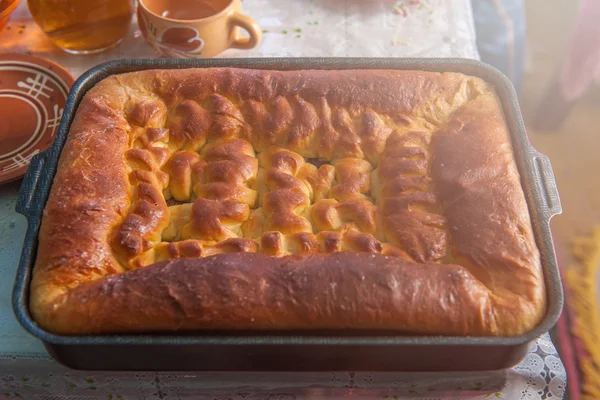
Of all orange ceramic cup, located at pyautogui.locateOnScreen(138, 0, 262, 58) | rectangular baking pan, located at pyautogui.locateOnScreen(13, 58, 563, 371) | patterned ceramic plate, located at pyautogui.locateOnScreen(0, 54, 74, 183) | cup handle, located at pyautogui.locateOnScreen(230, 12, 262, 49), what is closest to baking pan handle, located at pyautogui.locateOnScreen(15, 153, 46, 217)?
rectangular baking pan, located at pyautogui.locateOnScreen(13, 58, 563, 371)

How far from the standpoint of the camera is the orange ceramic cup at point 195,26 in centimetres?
144

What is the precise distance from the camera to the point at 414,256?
1.04 meters

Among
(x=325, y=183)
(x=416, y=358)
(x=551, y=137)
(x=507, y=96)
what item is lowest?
(x=551, y=137)

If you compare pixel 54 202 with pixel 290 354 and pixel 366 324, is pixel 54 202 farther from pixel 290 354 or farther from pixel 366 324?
pixel 366 324

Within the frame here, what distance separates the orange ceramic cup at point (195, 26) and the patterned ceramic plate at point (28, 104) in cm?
28

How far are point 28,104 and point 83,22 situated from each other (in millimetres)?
283

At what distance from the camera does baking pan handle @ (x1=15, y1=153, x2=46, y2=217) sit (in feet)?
3.56

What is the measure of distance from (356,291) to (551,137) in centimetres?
153

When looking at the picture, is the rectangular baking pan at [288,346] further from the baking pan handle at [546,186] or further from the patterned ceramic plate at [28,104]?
the patterned ceramic plate at [28,104]

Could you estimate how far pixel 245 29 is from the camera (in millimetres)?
1512

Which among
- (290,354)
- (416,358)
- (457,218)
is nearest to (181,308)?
(290,354)

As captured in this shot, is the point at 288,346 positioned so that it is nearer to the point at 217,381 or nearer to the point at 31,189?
the point at 217,381

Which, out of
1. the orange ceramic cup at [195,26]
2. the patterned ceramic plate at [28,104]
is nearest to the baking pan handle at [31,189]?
the patterned ceramic plate at [28,104]

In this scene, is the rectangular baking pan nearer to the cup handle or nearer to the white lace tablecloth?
the white lace tablecloth
